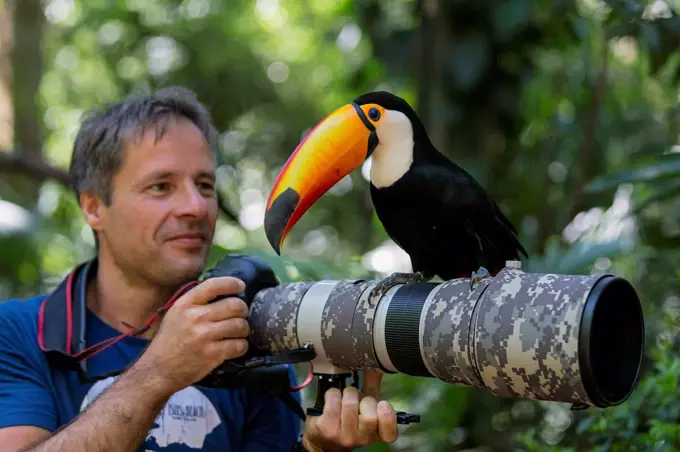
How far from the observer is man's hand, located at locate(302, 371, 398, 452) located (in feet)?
4.81

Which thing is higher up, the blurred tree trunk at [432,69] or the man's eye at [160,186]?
the blurred tree trunk at [432,69]

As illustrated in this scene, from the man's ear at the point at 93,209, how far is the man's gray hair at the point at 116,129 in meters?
0.02

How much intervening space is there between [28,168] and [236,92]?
202cm

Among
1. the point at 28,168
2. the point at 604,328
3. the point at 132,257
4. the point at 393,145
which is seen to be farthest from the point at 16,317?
the point at 28,168

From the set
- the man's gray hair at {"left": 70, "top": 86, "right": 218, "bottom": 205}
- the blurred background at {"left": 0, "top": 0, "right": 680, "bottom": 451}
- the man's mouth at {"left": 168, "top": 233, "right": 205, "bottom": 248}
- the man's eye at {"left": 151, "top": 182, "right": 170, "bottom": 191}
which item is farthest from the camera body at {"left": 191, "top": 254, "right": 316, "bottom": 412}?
the blurred background at {"left": 0, "top": 0, "right": 680, "bottom": 451}

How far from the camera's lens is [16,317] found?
5.82 feet

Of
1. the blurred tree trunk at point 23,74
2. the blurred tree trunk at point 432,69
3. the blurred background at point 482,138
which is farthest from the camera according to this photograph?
the blurred tree trunk at point 23,74

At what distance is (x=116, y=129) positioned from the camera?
76.4 inches

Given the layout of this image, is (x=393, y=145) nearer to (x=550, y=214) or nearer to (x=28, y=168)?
(x=550, y=214)

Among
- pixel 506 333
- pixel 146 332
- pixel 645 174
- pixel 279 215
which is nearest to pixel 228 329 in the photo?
pixel 279 215

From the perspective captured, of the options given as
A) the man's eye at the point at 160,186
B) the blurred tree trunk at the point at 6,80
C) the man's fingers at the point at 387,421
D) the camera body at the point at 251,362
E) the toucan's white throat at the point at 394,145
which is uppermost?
the blurred tree trunk at the point at 6,80

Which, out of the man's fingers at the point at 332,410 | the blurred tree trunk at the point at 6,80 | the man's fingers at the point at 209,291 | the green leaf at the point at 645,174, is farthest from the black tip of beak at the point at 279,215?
the blurred tree trunk at the point at 6,80

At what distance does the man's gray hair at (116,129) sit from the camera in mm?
1919

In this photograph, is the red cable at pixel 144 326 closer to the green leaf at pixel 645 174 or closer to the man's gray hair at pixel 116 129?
the man's gray hair at pixel 116 129
